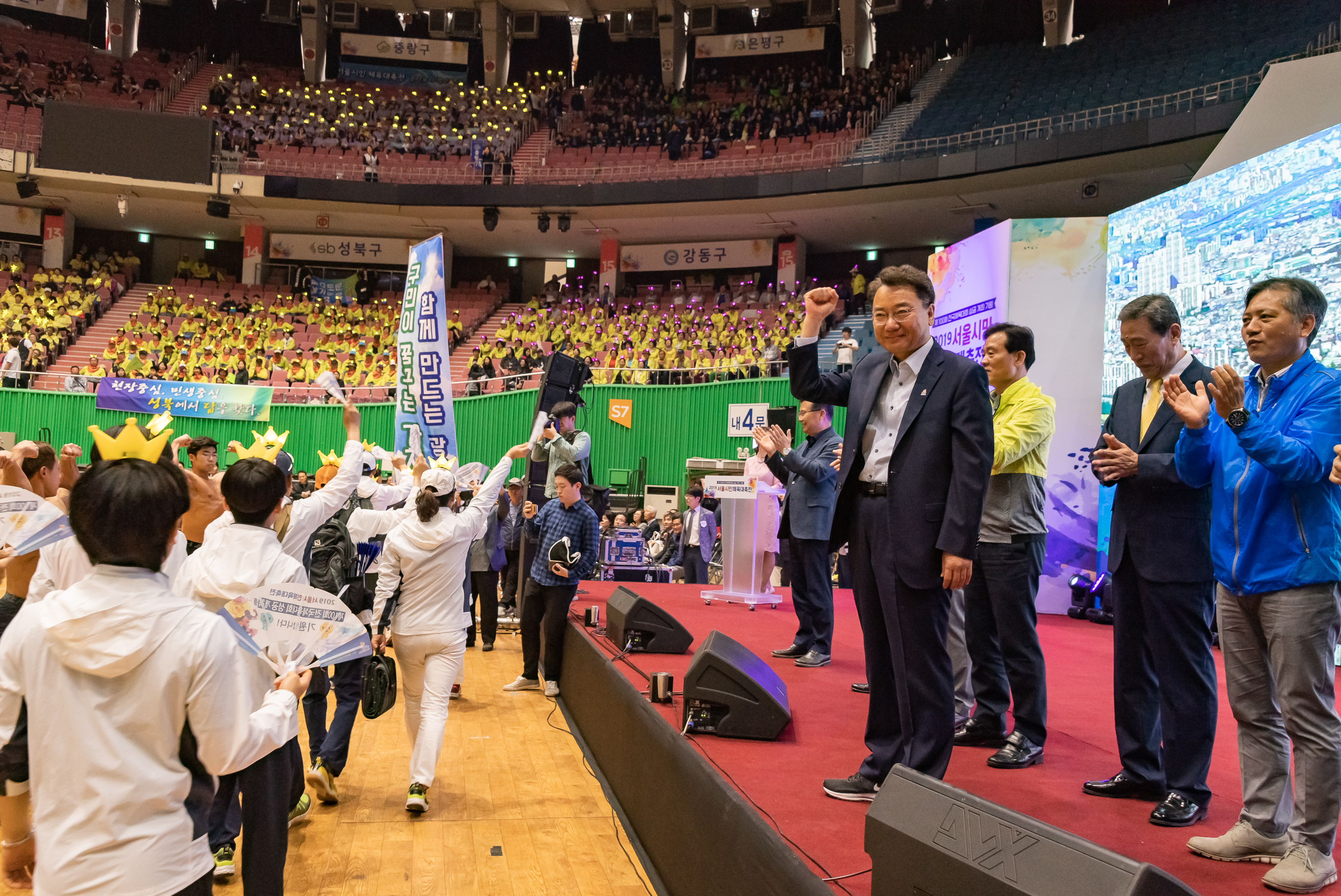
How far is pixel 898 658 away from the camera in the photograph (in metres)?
2.63

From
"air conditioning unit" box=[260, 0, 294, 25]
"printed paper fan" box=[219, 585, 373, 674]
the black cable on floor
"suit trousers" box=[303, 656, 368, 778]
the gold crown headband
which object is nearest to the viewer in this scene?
the gold crown headband

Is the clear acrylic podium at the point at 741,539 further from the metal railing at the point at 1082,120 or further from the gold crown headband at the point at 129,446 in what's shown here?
the metal railing at the point at 1082,120

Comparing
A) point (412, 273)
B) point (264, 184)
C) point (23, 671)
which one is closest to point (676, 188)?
point (264, 184)

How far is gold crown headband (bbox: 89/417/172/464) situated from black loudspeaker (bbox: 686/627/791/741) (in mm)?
2132

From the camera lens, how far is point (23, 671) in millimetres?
1619

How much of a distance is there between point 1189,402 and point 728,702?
190cm

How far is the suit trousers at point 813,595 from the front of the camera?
16.7 ft

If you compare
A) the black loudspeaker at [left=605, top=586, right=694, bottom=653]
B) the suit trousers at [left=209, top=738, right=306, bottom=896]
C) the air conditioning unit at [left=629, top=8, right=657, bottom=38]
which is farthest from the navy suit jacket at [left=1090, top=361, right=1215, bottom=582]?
the air conditioning unit at [left=629, top=8, right=657, bottom=38]

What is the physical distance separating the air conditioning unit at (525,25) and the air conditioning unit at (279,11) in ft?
19.2

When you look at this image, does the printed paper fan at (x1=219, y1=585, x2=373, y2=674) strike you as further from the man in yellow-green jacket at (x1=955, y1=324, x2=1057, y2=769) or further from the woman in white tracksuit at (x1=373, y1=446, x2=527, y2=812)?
the man in yellow-green jacket at (x1=955, y1=324, x2=1057, y2=769)

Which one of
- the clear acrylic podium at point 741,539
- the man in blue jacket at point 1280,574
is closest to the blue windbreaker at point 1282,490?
the man in blue jacket at point 1280,574

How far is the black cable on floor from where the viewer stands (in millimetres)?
3377

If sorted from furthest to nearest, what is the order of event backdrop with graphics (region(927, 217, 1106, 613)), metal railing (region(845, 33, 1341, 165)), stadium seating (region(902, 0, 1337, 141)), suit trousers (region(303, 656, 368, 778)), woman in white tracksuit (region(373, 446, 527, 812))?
1. stadium seating (region(902, 0, 1337, 141))
2. metal railing (region(845, 33, 1341, 165))
3. event backdrop with graphics (region(927, 217, 1106, 613))
4. woman in white tracksuit (region(373, 446, 527, 812))
5. suit trousers (region(303, 656, 368, 778))

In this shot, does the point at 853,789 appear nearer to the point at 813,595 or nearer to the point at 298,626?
the point at 298,626
